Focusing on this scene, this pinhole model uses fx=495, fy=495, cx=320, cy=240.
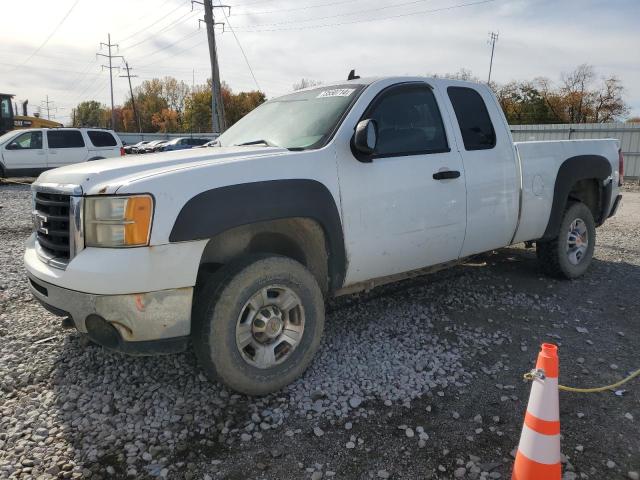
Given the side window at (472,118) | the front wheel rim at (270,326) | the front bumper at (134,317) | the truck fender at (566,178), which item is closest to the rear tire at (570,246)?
the truck fender at (566,178)

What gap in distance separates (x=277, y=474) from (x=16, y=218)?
369 inches

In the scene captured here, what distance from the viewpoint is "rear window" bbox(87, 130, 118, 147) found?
55.6 feet

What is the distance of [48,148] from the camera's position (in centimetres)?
1655

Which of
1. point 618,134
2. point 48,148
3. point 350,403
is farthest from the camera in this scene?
point 618,134

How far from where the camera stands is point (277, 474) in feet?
8.01

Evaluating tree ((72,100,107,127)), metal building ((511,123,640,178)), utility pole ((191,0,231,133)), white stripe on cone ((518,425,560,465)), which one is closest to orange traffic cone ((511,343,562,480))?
white stripe on cone ((518,425,560,465))

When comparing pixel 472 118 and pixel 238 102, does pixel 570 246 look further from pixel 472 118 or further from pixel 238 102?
pixel 238 102

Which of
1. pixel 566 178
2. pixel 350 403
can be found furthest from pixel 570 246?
pixel 350 403

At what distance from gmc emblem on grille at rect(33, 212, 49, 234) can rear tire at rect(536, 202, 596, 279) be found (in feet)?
15.2

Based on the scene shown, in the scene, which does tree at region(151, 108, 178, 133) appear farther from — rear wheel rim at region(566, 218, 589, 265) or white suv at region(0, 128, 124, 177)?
rear wheel rim at region(566, 218, 589, 265)

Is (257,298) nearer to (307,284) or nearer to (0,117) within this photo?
(307,284)

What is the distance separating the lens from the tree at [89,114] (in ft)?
361

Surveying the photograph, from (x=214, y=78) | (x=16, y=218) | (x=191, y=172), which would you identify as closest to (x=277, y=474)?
(x=191, y=172)

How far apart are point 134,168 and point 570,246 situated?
4667 mm
